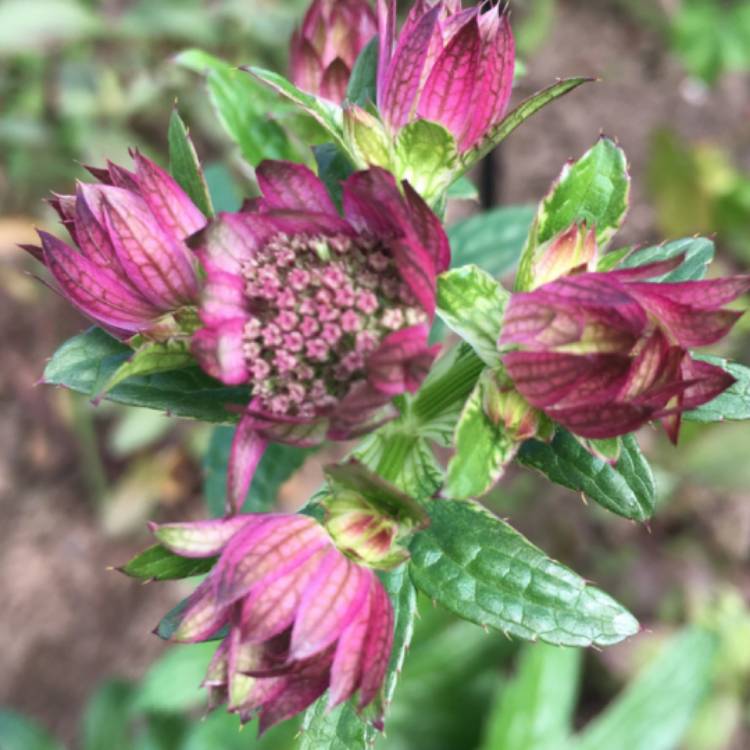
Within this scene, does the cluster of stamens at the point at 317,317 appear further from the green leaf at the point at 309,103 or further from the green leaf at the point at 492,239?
the green leaf at the point at 492,239

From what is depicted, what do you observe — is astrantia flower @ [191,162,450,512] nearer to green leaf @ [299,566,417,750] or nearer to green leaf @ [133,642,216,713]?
green leaf @ [299,566,417,750]

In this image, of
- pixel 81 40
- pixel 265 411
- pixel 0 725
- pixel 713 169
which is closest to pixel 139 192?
pixel 265 411

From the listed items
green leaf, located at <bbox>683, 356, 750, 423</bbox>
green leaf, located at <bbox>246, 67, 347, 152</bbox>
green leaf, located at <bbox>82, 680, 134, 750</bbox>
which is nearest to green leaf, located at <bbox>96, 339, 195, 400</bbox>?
green leaf, located at <bbox>246, 67, 347, 152</bbox>

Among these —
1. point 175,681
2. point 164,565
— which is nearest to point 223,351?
point 164,565

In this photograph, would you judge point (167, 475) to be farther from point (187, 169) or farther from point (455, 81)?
point (455, 81)

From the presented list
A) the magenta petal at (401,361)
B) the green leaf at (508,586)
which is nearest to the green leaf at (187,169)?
the magenta petal at (401,361)
